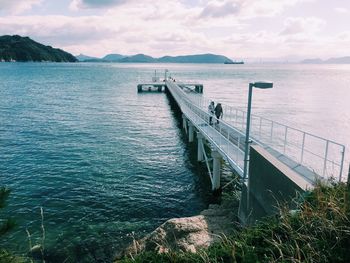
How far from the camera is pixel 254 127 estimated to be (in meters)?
34.6

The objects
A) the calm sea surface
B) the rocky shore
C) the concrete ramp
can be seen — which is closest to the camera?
the concrete ramp

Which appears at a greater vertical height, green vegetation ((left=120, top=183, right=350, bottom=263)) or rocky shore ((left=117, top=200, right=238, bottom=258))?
green vegetation ((left=120, top=183, right=350, bottom=263))

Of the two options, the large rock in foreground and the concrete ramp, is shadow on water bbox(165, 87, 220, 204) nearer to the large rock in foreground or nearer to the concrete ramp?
the large rock in foreground

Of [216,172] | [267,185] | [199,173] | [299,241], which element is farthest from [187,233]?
[199,173]

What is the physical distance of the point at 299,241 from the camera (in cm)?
605

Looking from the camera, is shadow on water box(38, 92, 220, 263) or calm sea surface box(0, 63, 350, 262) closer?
shadow on water box(38, 92, 220, 263)

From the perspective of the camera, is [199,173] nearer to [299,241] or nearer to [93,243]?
[93,243]

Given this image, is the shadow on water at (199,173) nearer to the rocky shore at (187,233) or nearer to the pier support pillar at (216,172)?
the pier support pillar at (216,172)

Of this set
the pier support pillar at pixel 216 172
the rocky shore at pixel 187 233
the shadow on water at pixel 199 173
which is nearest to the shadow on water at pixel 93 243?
the rocky shore at pixel 187 233

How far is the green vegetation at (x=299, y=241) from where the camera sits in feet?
18.0

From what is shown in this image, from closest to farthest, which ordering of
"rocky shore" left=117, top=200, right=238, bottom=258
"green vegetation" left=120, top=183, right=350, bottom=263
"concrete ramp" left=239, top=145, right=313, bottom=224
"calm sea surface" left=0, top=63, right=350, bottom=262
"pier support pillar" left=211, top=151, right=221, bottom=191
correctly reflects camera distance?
"green vegetation" left=120, top=183, right=350, bottom=263, "concrete ramp" left=239, top=145, right=313, bottom=224, "rocky shore" left=117, top=200, right=238, bottom=258, "calm sea surface" left=0, top=63, right=350, bottom=262, "pier support pillar" left=211, top=151, right=221, bottom=191

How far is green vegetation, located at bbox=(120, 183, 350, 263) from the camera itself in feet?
18.0

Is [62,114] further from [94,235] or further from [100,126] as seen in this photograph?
[94,235]

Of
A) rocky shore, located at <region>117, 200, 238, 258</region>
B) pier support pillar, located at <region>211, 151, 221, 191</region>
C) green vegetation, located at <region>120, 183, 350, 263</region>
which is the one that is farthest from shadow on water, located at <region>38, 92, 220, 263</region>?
green vegetation, located at <region>120, 183, 350, 263</region>
